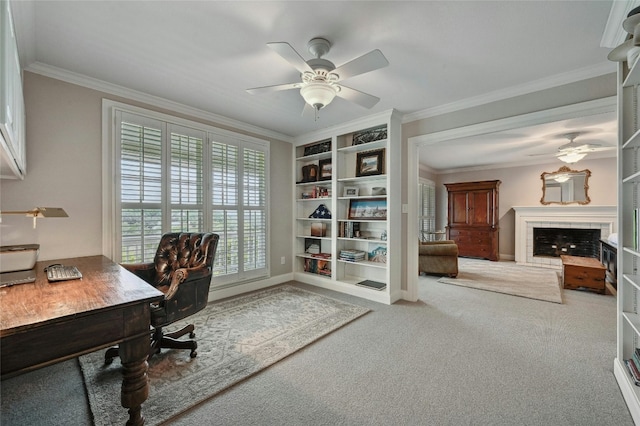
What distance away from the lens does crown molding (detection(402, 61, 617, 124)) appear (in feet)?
7.95

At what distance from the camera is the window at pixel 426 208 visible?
739cm

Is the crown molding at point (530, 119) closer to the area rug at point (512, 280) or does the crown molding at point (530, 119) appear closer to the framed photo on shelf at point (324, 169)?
the framed photo on shelf at point (324, 169)

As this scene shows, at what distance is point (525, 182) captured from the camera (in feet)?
22.6

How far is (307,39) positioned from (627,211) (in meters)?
2.49

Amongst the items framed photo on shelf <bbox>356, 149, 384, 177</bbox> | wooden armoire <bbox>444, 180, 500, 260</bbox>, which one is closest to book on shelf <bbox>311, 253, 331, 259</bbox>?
framed photo on shelf <bbox>356, 149, 384, 177</bbox>

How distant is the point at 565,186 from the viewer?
21.0 ft

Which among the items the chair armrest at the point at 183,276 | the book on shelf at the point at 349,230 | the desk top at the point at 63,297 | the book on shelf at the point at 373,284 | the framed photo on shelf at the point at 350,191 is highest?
the framed photo on shelf at the point at 350,191

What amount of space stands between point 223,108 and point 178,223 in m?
1.49

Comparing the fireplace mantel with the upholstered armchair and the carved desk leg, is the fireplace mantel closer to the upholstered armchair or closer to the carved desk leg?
the upholstered armchair

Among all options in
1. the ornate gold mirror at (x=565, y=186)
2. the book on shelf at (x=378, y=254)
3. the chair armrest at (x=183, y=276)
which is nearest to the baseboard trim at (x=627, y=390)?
the book on shelf at (x=378, y=254)

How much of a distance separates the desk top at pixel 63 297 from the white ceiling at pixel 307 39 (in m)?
1.65

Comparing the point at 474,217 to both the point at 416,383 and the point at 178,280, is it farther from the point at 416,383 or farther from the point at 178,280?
the point at 178,280

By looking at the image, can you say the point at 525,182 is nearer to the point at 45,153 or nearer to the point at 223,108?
the point at 223,108

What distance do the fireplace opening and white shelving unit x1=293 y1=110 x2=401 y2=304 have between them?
5.05m
